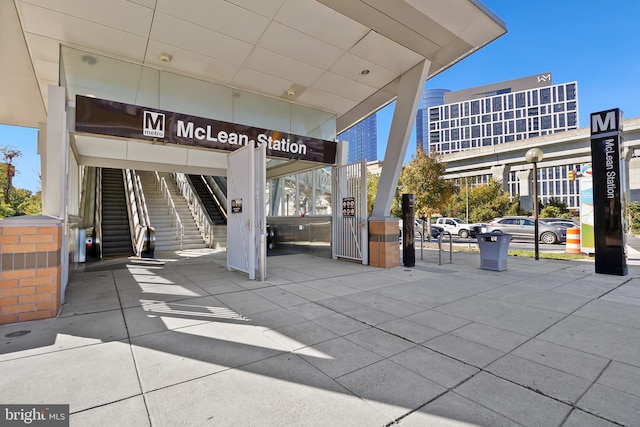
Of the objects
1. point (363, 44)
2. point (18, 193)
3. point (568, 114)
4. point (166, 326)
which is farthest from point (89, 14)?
point (568, 114)

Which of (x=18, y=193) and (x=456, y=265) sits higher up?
(x=18, y=193)

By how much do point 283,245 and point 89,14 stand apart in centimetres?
948

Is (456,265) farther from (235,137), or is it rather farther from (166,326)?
(166,326)

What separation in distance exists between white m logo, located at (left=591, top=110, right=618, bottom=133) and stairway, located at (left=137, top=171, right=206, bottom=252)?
13.3 metres

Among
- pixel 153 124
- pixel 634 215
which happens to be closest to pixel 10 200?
pixel 153 124

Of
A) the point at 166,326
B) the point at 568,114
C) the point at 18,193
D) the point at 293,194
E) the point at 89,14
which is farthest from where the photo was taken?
the point at 568,114

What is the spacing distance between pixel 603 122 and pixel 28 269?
1144 cm

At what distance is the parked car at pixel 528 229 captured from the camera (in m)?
16.2

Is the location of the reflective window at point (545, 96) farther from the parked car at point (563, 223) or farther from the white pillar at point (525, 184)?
the parked car at point (563, 223)

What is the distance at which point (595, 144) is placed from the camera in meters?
7.45

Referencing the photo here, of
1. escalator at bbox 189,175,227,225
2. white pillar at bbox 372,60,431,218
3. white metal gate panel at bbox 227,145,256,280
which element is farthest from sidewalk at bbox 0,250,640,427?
escalator at bbox 189,175,227,225

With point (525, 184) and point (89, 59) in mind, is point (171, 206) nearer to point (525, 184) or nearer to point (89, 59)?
point (89, 59)

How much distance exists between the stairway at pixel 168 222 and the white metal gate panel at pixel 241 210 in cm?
592

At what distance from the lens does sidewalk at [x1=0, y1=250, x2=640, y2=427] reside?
2.16 metres
